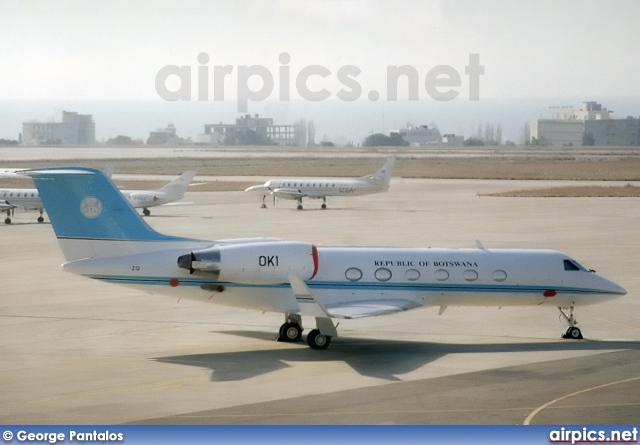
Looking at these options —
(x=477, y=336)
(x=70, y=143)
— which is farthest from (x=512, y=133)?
(x=477, y=336)

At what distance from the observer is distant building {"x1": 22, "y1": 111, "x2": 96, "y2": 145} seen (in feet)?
156

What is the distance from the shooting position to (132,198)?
6919cm

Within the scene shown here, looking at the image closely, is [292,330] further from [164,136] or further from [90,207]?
[164,136]

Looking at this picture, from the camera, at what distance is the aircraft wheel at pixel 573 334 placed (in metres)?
29.0

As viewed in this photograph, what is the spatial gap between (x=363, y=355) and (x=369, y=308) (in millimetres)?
1244

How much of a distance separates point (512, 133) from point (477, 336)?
5113 inches

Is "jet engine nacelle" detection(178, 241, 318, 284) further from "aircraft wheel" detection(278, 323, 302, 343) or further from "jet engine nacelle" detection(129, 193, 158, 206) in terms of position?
"jet engine nacelle" detection(129, 193, 158, 206)

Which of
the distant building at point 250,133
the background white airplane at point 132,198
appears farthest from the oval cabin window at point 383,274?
the distant building at point 250,133

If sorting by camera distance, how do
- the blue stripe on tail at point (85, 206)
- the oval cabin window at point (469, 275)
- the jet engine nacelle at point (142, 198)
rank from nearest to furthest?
the blue stripe on tail at point (85, 206), the oval cabin window at point (469, 275), the jet engine nacelle at point (142, 198)

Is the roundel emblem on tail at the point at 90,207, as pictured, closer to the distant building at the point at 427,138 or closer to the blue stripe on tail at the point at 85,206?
the blue stripe on tail at the point at 85,206

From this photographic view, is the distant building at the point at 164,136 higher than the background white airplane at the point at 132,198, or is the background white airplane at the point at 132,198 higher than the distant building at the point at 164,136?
the distant building at the point at 164,136

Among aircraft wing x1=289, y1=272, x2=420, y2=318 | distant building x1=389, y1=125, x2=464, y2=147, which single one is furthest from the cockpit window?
distant building x1=389, y1=125, x2=464, y2=147

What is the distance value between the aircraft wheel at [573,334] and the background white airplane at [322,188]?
5286 cm

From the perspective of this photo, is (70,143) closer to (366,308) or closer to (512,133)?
(366,308)
